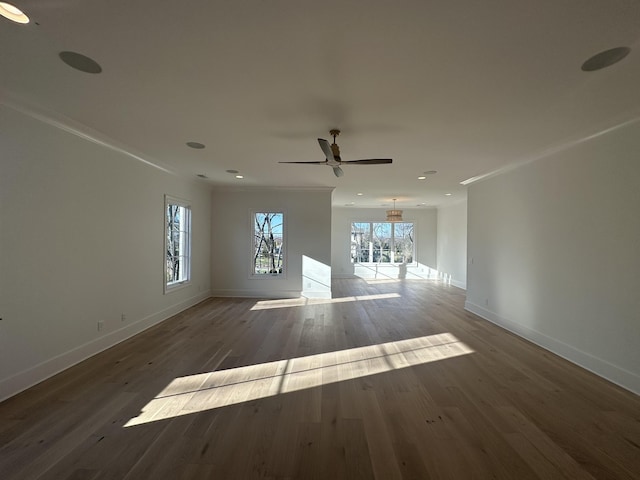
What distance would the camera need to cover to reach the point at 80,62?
2160mm

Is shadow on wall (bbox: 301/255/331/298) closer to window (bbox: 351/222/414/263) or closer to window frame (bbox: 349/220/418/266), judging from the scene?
window frame (bbox: 349/220/418/266)

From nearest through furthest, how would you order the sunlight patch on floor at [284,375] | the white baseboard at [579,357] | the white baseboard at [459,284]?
1. the sunlight patch on floor at [284,375]
2. the white baseboard at [579,357]
3. the white baseboard at [459,284]

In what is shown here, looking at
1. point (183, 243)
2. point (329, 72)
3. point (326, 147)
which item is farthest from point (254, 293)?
point (329, 72)

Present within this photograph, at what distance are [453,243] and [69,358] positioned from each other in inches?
390

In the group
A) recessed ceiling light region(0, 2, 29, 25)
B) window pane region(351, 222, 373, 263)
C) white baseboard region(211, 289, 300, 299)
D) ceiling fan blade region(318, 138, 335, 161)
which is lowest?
white baseboard region(211, 289, 300, 299)

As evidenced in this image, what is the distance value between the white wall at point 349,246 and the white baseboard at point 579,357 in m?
6.38

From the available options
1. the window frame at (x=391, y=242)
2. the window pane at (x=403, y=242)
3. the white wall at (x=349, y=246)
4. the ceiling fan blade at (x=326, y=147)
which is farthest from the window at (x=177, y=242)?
the window pane at (x=403, y=242)

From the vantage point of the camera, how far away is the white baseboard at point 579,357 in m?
2.95

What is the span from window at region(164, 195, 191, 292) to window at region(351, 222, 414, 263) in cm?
665

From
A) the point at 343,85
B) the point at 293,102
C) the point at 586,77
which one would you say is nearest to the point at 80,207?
the point at 293,102

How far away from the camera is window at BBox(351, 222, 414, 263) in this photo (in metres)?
11.7

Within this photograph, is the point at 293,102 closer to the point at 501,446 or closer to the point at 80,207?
the point at 80,207

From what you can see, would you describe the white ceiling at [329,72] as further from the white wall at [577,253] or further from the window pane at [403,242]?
the window pane at [403,242]

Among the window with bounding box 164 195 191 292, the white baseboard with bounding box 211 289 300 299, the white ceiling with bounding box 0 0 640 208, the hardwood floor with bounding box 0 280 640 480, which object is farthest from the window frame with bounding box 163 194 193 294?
the white ceiling with bounding box 0 0 640 208
